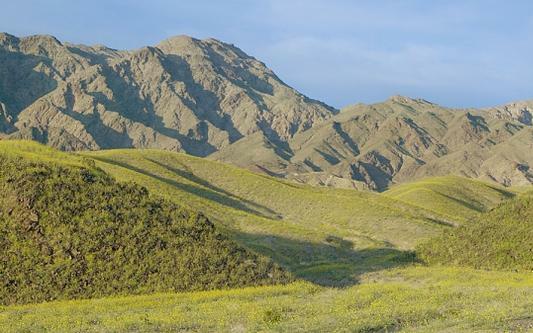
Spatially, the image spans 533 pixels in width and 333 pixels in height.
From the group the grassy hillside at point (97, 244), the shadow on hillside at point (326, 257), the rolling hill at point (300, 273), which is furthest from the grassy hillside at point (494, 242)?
the grassy hillside at point (97, 244)

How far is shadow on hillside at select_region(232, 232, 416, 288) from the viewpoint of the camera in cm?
5844

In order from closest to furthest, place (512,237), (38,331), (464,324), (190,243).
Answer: (464,324)
(38,331)
(190,243)
(512,237)

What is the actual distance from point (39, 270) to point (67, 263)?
85.0 inches

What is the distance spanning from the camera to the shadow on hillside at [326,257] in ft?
192

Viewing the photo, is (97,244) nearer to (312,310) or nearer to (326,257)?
(312,310)

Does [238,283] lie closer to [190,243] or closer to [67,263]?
[190,243]

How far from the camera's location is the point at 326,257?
73375 millimetres

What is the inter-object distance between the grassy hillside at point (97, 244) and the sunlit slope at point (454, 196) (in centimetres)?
8044

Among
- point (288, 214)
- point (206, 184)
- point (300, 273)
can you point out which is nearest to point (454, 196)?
point (288, 214)

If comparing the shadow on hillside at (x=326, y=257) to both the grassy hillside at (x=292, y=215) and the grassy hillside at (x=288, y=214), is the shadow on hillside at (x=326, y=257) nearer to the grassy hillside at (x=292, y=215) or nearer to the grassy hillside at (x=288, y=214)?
the grassy hillside at (x=292, y=215)

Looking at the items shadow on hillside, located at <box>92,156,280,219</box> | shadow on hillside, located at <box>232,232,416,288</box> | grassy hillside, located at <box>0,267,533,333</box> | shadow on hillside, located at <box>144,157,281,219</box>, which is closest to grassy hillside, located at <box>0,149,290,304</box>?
grassy hillside, located at <box>0,267,533,333</box>

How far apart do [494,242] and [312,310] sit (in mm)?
31383

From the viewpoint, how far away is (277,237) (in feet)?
261

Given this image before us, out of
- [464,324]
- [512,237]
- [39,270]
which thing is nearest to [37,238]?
[39,270]
